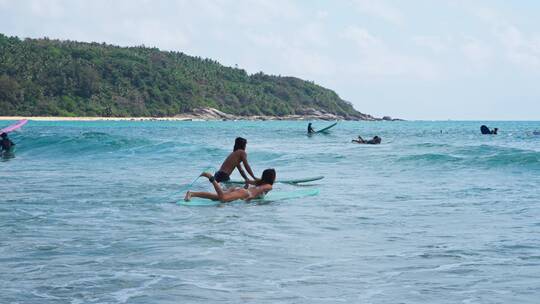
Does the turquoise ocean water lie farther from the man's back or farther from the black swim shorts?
the man's back

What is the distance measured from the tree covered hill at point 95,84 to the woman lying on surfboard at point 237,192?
424 ft

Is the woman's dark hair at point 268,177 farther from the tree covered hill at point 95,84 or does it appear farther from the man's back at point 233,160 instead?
the tree covered hill at point 95,84

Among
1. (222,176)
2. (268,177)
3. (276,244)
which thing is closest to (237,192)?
(268,177)

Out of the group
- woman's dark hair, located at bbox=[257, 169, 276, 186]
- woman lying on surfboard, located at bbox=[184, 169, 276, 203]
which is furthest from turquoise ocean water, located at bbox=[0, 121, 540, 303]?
woman's dark hair, located at bbox=[257, 169, 276, 186]

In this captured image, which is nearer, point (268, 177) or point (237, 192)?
point (237, 192)

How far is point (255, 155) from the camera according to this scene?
3516 centimetres

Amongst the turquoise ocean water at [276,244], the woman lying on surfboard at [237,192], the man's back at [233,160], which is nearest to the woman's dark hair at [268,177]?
the woman lying on surfboard at [237,192]

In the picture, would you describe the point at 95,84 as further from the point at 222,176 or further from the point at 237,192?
the point at 237,192

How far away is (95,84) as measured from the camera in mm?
156000

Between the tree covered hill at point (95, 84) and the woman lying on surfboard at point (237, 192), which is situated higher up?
the tree covered hill at point (95, 84)

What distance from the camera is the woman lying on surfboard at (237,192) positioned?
554 inches

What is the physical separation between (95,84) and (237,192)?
14715 centimetres

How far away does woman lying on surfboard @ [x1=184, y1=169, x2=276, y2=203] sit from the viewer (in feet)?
46.2

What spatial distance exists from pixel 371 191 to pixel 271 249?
26.8ft
